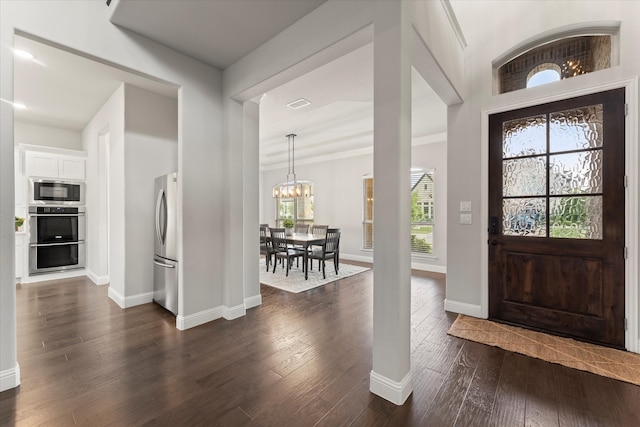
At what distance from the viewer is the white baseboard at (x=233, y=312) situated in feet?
10.4

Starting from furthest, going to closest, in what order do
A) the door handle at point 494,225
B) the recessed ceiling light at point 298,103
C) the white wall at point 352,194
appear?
1. the white wall at point 352,194
2. the recessed ceiling light at point 298,103
3. the door handle at point 494,225

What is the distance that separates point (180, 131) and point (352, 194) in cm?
498

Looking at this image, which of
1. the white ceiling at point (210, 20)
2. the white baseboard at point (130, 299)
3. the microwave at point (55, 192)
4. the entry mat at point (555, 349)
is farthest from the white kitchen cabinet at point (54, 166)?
the entry mat at point (555, 349)

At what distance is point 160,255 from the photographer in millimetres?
3492

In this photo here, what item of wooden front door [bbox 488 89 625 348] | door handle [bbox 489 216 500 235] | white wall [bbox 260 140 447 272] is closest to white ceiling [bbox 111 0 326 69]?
wooden front door [bbox 488 89 625 348]

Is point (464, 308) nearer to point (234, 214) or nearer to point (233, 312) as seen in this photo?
point (233, 312)

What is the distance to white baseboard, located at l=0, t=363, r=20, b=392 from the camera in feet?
6.18

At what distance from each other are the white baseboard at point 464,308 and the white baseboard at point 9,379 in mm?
4017

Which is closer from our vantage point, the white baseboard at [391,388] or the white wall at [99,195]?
the white baseboard at [391,388]

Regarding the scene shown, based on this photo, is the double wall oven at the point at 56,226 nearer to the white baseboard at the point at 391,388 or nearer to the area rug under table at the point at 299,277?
the area rug under table at the point at 299,277

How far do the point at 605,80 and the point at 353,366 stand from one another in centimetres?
341

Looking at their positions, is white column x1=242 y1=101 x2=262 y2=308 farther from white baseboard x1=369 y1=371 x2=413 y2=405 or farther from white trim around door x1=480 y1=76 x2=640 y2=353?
white trim around door x1=480 y1=76 x2=640 y2=353

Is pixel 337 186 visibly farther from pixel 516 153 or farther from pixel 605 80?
pixel 605 80

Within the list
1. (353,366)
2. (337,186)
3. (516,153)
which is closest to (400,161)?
(353,366)
